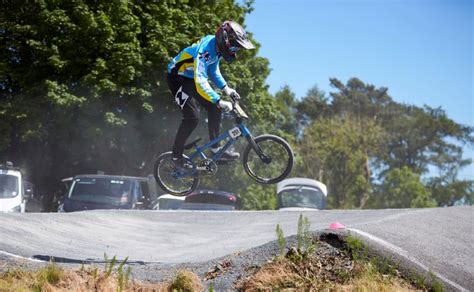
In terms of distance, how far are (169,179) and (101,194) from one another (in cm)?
715

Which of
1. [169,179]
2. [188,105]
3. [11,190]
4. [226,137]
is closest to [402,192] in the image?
[11,190]

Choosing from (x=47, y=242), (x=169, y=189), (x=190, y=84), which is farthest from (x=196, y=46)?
(x=47, y=242)

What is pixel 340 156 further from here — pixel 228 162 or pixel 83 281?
pixel 83 281

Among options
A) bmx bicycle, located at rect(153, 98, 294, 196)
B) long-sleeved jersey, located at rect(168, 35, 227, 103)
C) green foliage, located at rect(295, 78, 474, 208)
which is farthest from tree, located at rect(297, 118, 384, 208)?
long-sleeved jersey, located at rect(168, 35, 227, 103)

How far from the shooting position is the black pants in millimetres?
10859

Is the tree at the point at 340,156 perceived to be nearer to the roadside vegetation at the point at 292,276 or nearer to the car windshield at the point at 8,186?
the car windshield at the point at 8,186

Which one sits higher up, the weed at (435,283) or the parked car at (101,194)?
the parked car at (101,194)

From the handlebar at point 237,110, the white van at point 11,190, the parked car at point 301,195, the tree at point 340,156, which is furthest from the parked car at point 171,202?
the tree at point 340,156

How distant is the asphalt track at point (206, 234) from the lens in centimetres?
847

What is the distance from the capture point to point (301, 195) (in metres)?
27.8

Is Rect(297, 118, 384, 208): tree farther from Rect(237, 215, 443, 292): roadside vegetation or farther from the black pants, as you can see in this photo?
Rect(237, 215, 443, 292): roadside vegetation

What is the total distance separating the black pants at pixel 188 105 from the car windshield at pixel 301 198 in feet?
54.8

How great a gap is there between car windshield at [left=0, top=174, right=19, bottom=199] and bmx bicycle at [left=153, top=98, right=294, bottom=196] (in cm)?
683

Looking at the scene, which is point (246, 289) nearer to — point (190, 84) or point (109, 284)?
point (109, 284)
